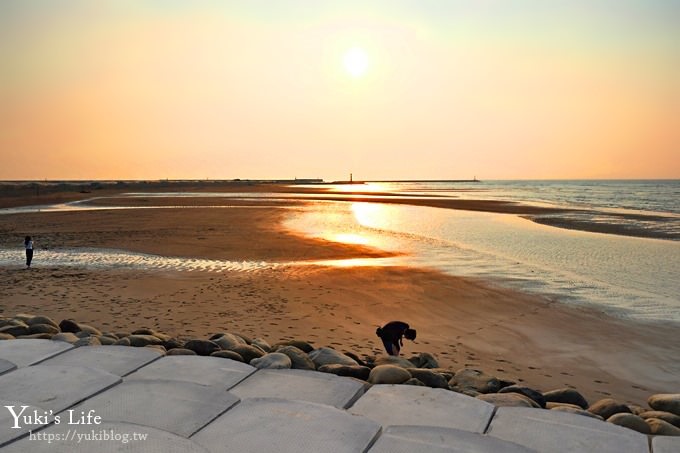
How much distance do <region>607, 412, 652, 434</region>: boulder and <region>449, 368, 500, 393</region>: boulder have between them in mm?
1285

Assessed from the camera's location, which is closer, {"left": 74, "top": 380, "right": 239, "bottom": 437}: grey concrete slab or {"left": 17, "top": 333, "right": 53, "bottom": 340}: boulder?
{"left": 74, "top": 380, "right": 239, "bottom": 437}: grey concrete slab

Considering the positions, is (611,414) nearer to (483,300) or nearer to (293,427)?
(293,427)

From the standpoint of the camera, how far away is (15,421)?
161 inches

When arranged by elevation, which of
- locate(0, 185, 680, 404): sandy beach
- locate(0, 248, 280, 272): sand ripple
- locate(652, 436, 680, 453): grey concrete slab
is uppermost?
locate(652, 436, 680, 453): grey concrete slab

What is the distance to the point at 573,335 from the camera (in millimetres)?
9445

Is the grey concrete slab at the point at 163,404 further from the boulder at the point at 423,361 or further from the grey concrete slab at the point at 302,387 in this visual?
the boulder at the point at 423,361

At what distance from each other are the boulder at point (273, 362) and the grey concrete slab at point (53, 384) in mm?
1518

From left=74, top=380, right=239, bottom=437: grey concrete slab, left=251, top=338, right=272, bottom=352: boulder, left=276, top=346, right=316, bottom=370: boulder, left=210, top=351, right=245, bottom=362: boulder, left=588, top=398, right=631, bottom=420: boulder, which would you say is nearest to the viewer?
left=74, top=380, right=239, bottom=437: grey concrete slab

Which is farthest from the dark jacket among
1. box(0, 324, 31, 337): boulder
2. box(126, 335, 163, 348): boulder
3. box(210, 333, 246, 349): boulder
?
box(0, 324, 31, 337): boulder

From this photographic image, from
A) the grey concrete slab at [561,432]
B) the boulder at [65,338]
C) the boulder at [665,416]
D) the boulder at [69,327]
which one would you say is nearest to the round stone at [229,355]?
the boulder at [65,338]

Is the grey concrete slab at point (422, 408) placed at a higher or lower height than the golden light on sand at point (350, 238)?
higher

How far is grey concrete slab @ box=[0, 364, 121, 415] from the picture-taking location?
14.9ft

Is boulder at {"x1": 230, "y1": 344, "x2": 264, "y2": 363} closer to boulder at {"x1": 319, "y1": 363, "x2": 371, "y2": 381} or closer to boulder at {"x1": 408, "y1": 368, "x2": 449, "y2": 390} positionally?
boulder at {"x1": 319, "y1": 363, "x2": 371, "y2": 381}

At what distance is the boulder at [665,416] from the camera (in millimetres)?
5137
